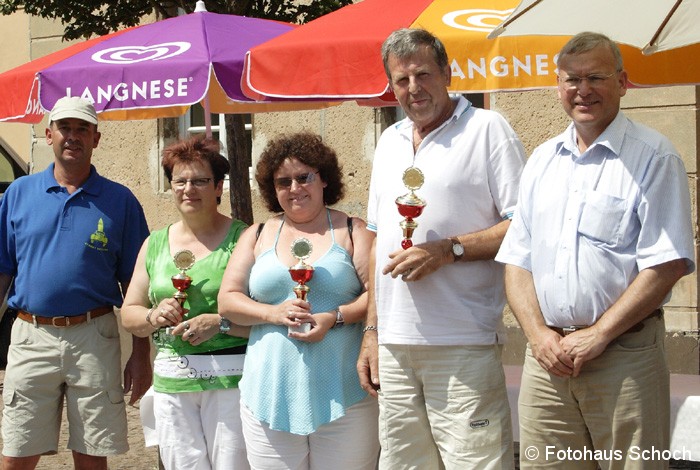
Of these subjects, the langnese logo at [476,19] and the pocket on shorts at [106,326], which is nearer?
the langnese logo at [476,19]

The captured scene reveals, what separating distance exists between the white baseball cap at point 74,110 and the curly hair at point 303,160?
3.64 ft

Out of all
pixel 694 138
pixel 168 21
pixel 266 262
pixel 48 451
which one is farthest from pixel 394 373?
pixel 694 138

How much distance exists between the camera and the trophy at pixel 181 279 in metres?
4.90

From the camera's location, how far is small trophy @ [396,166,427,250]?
13.5ft

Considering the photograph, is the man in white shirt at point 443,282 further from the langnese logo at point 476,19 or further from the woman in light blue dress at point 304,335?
the langnese logo at point 476,19

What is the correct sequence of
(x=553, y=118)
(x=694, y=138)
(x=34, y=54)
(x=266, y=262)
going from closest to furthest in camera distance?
1. (x=266, y=262)
2. (x=694, y=138)
3. (x=553, y=118)
4. (x=34, y=54)

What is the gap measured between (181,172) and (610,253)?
2151 mm

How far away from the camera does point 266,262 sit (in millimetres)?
4719

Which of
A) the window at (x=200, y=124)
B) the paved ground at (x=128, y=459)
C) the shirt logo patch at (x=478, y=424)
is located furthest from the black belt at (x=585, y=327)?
the window at (x=200, y=124)

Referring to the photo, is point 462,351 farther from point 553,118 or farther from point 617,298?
point 553,118

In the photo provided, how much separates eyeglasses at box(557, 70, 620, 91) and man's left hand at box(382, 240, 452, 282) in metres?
0.72

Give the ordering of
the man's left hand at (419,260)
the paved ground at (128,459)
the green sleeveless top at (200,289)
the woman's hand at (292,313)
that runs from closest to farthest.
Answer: the man's left hand at (419,260) → the woman's hand at (292,313) → the green sleeveless top at (200,289) → the paved ground at (128,459)

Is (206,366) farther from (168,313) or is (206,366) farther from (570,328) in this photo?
(570,328)

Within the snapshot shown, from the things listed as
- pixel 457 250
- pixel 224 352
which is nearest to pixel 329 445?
pixel 224 352
